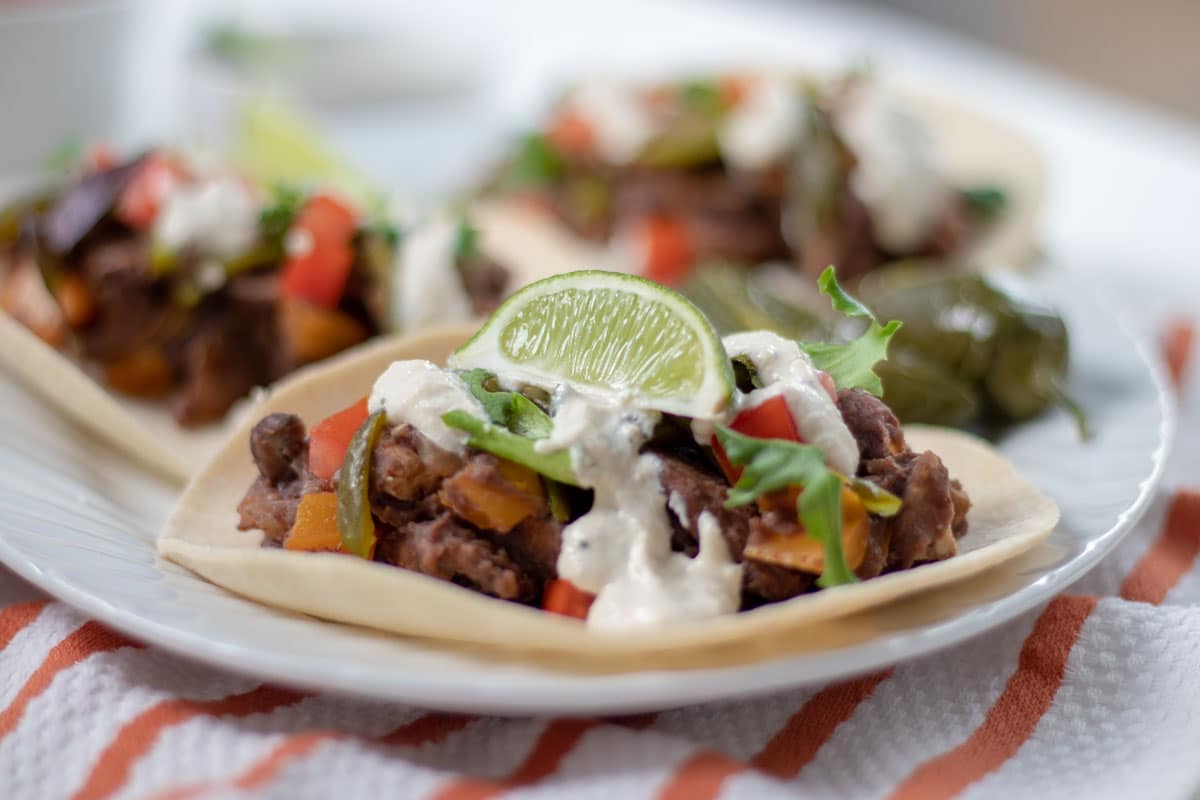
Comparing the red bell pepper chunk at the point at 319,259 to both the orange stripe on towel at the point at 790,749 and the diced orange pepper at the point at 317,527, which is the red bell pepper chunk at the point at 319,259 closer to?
the diced orange pepper at the point at 317,527

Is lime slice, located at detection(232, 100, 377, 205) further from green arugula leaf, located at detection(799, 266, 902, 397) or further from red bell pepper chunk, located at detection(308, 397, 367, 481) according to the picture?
green arugula leaf, located at detection(799, 266, 902, 397)

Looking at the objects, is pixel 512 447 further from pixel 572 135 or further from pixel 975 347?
pixel 572 135

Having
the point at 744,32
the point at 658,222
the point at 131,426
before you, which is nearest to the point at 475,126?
the point at 658,222

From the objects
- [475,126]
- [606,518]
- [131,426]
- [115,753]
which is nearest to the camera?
[115,753]

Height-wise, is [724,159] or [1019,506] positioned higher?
[1019,506]

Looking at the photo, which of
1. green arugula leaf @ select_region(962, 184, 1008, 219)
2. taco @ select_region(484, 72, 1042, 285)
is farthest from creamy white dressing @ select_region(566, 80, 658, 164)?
green arugula leaf @ select_region(962, 184, 1008, 219)

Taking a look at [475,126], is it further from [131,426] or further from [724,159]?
[131,426]

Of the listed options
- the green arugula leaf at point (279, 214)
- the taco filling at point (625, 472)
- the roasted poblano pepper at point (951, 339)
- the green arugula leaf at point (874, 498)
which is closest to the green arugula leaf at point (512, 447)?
the taco filling at point (625, 472)
